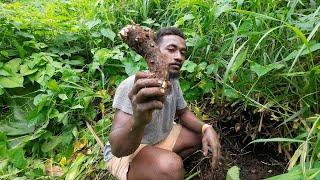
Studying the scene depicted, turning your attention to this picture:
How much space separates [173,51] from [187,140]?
421mm

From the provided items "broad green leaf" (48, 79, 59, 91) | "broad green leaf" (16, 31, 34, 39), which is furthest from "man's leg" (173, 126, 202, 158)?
"broad green leaf" (16, 31, 34, 39)

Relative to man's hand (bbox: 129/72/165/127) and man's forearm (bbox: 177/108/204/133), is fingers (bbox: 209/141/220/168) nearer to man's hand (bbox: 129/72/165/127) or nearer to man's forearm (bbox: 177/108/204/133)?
man's forearm (bbox: 177/108/204/133)

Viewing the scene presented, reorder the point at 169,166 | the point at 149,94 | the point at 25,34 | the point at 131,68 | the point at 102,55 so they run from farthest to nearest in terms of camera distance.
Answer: the point at 25,34
the point at 102,55
the point at 131,68
the point at 169,166
the point at 149,94

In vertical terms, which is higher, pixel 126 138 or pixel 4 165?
pixel 126 138

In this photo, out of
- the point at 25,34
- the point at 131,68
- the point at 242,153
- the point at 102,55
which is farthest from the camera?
the point at 25,34

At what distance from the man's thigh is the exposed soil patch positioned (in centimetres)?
11

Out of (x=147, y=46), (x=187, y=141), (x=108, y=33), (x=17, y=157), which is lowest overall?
(x=17, y=157)

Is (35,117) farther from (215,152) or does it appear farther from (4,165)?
(215,152)

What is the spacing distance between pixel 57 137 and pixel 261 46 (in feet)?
3.85

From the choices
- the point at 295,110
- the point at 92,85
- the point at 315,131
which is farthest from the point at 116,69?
the point at 315,131

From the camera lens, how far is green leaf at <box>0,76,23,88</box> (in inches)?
99.2

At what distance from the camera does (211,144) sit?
1.68 meters

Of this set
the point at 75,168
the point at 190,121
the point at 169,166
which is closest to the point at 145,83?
the point at 169,166

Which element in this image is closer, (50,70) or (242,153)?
(242,153)
